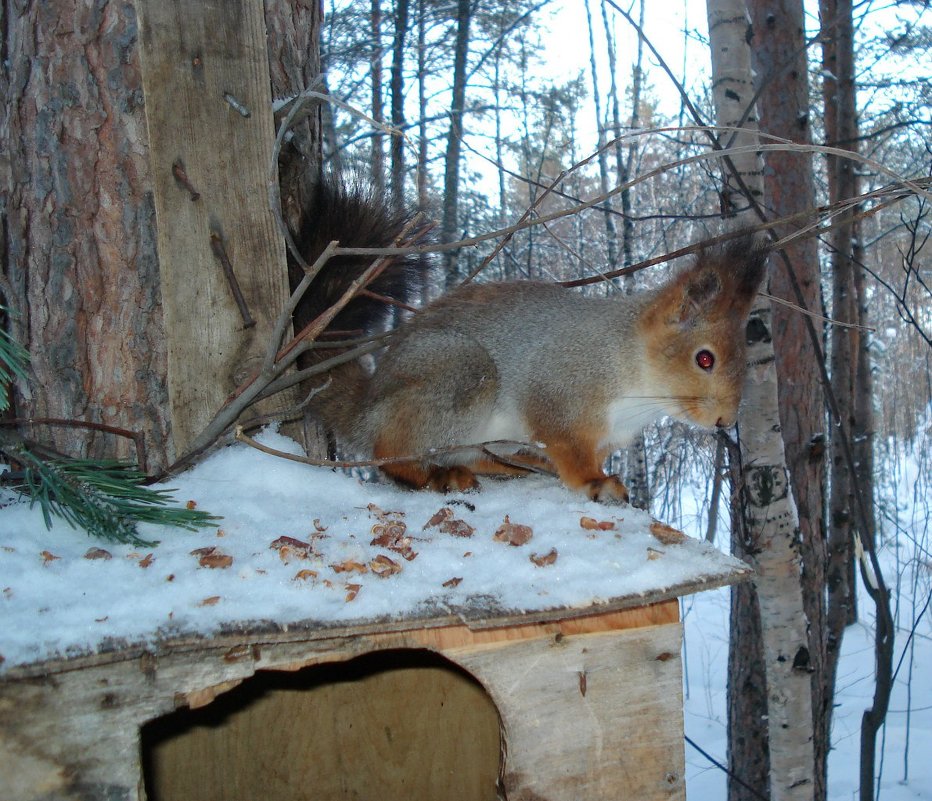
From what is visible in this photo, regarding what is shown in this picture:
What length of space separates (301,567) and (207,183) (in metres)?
0.88

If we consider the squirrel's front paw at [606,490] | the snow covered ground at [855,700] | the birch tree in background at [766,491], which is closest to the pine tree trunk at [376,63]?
the snow covered ground at [855,700]

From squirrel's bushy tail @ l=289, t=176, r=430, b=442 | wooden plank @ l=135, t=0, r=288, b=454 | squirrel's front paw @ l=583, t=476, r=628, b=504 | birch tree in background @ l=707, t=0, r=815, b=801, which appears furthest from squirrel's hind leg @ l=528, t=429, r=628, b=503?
wooden plank @ l=135, t=0, r=288, b=454

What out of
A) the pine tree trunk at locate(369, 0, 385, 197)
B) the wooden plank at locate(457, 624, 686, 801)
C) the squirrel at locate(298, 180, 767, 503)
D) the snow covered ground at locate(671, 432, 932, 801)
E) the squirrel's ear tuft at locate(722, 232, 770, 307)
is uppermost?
the pine tree trunk at locate(369, 0, 385, 197)

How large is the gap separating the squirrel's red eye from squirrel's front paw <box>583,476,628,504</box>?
0.36 m

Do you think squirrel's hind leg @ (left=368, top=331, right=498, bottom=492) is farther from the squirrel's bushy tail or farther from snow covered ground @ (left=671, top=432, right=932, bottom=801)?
snow covered ground @ (left=671, top=432, right=932, bottom=801)

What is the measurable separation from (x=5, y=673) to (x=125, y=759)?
20cm

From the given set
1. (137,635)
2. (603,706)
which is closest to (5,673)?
(137,635)

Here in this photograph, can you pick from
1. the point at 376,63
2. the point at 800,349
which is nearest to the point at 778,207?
the point at 800,349

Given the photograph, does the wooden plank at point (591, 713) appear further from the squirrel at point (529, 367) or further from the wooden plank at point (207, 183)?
the wooden plank at point (207, 183)

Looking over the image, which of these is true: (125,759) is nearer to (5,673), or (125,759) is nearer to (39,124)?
(5,673)

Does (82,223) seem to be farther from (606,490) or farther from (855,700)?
(855,700)

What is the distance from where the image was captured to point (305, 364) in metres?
1.96

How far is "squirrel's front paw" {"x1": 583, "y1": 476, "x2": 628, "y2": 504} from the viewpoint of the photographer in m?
1.83

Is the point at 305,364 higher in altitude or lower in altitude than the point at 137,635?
higher
